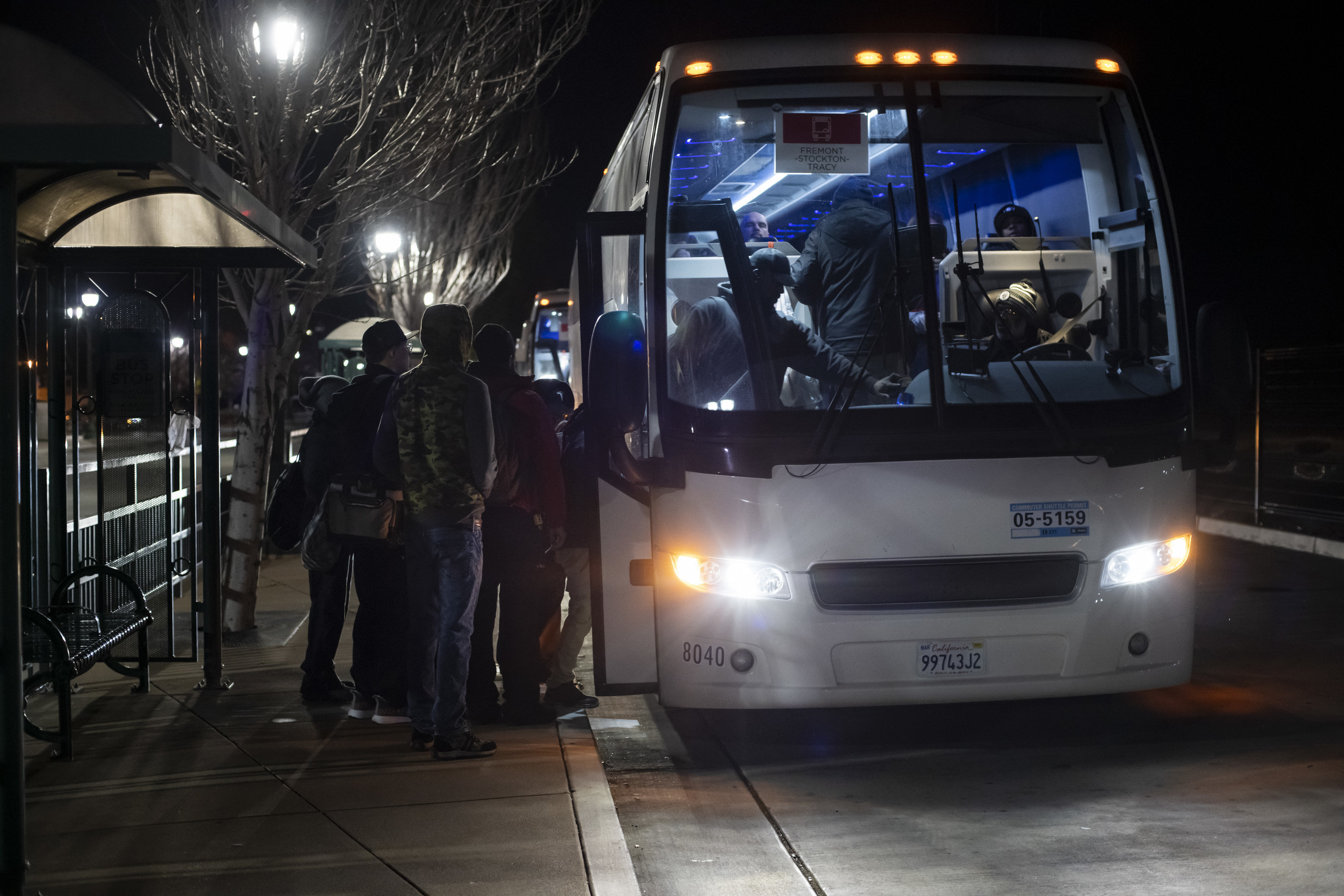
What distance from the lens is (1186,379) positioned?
250 inches

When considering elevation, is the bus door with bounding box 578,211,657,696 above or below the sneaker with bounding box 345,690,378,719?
above

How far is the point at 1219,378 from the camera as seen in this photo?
632 centimetres

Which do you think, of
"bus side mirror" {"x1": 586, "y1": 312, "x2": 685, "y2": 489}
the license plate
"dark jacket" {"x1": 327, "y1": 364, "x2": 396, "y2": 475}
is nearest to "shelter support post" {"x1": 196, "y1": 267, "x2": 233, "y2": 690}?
"dark jacket" {"x1": 327, "y1": 364, "x2": 396, "y2": 475}

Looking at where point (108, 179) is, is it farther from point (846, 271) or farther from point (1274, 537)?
point (1274, 537)

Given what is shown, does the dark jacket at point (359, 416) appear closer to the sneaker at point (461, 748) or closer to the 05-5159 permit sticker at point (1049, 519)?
the sneaker at point (461, 748)

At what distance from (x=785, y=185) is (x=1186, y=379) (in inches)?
81.2

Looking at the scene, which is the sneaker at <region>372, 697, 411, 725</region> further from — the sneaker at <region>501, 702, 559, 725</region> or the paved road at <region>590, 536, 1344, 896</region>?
the paved road at <region>590, 536, 1344, 896</region>

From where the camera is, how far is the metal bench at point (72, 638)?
5.95 metres

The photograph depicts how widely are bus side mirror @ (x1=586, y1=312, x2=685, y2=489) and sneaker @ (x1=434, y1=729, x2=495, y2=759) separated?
54.6 inches

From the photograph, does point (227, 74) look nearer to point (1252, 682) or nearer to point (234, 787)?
point (234, 787)

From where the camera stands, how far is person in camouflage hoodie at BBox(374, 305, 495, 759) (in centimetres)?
589

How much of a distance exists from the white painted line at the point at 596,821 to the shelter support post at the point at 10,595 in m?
1.78

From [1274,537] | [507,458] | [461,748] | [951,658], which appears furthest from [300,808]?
[1274,537]

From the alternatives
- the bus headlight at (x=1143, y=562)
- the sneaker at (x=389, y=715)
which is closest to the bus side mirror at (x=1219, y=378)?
the bus headlight at (x=1143, y=562)
